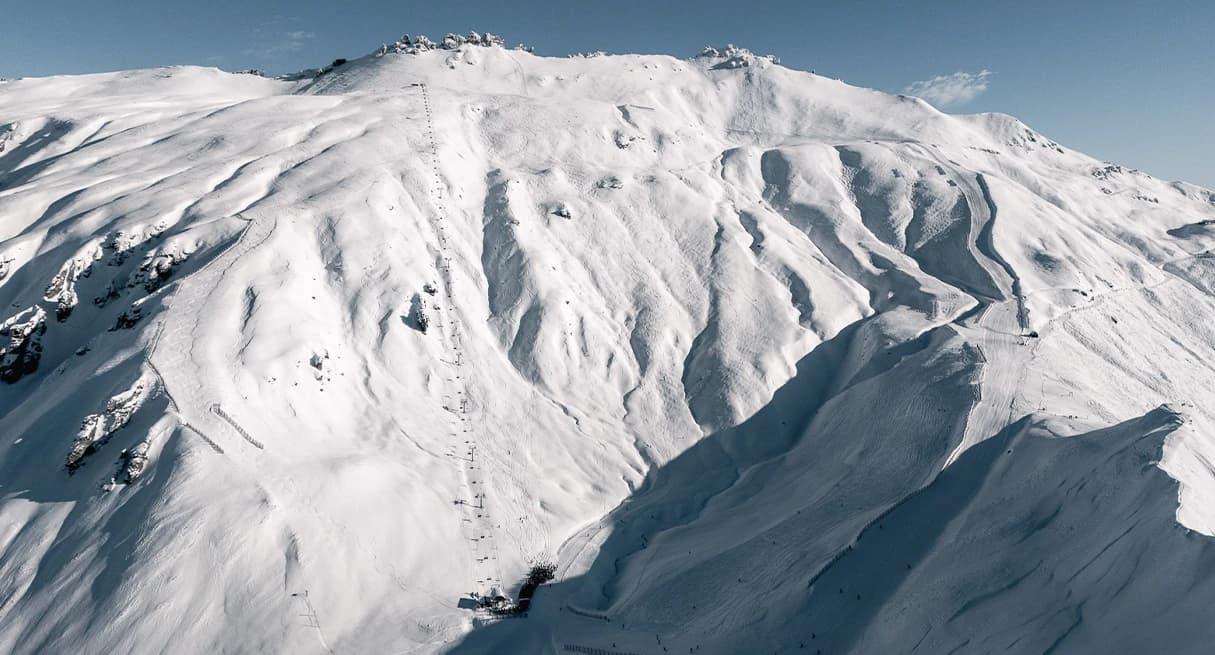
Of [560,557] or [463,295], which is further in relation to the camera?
[463,295]

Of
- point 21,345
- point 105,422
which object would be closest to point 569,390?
point 105,422

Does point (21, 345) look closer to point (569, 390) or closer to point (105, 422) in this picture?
point (105, 422)

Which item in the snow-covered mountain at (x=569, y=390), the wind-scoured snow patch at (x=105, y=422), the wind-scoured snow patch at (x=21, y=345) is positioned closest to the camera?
the snow-covered mountain at (x=569, y=390)

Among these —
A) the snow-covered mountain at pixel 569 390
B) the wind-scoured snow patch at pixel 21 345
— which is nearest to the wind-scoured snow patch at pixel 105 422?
the snow-covered mountain at pixel 569 390

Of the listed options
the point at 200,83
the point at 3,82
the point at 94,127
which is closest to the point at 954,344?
the point at 94,127

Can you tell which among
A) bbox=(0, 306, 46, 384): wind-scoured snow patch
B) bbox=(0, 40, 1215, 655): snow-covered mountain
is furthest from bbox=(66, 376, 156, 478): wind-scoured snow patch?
bbox=(0, 306, 46, 384): wind-scoured snow patch

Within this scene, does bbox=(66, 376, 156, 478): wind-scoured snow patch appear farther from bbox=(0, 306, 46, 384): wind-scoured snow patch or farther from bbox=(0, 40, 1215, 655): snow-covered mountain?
bbox=(0, 306, 46, 384): wind-scoured snow patch

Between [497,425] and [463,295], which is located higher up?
[463,295]

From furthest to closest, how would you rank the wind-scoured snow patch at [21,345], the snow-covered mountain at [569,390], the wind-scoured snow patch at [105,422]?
the wind-scoured snow patch at [21,345] → the wind-scoured snow patch at [105,422] → the snow-covered mountain at [569,390]

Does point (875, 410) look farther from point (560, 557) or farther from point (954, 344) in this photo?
point (560, 557)

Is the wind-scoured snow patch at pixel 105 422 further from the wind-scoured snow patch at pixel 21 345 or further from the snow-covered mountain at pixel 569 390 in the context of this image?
the wind-scoured snow patch at pixel 21 345
